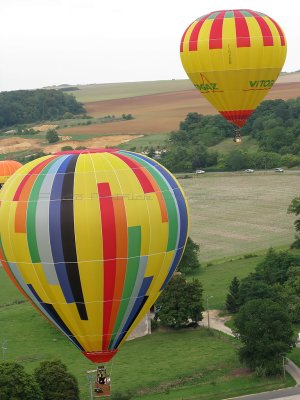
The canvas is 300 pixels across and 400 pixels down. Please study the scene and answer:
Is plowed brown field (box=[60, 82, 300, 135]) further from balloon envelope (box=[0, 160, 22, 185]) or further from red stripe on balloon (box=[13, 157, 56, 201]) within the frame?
red stripe on balloon (box=[13, 157, 56, 201])

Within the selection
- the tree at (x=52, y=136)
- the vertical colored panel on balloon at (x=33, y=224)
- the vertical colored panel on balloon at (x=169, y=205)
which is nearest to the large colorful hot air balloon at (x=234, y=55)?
the vertical colored panel on balloon at (x=169, y=205)

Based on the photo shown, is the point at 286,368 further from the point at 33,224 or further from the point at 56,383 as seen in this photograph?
the point at 33,224

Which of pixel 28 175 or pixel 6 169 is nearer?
pixel 28 175

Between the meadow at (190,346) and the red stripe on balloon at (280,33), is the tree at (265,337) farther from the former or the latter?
the red stripe on balloon at (280,33)

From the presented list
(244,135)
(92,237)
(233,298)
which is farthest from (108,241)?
(244,135)

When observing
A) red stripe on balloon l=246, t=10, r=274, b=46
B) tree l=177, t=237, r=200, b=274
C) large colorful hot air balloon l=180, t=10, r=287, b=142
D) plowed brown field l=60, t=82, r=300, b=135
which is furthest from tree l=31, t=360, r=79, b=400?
plowed brown field l=60, t=82, r=300, b=135

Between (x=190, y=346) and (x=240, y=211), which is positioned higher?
(x=190, y=346)

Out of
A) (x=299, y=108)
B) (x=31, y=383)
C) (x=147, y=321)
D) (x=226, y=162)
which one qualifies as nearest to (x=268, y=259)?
(x=147, y=321)
